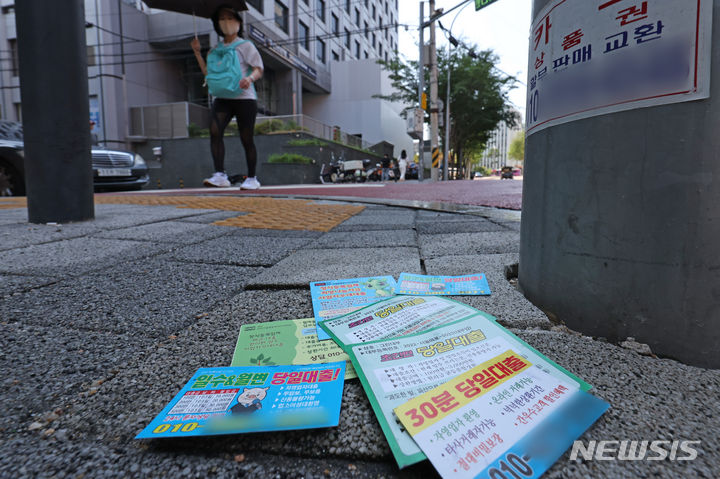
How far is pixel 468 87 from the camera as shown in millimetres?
26984

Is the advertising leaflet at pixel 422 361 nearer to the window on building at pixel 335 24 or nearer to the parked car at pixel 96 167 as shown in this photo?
the parked car at pixel 96 167

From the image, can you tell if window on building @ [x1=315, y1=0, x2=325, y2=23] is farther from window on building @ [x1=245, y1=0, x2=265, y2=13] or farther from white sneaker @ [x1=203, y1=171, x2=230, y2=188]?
white sneaker @ [x1=203, y1=171, x2=230, y2=188]

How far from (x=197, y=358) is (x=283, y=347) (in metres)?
0.20

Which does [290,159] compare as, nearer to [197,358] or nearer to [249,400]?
[197,358]

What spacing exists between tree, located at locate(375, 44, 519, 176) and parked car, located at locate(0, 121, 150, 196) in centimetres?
2054

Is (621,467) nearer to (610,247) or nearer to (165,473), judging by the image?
(610,247)

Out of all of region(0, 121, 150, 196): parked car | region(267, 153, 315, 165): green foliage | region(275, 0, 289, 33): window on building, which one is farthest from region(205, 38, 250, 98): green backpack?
region(275, 0, 289, 33): window on building

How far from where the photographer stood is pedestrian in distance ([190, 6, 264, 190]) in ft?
17.5

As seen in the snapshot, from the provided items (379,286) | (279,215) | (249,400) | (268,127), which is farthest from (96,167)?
(268,127)

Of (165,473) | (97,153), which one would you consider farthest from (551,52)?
(97,153)

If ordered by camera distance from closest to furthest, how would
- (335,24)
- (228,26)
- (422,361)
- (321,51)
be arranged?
(422,361), (228,26), (321,51), (335,24)

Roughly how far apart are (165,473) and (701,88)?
121 centimetres

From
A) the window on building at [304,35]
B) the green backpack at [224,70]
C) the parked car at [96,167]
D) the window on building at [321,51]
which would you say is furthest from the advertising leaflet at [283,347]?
the window on building at [321,51]

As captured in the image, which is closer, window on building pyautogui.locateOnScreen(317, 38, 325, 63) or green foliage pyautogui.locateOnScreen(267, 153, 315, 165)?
green foliage pyautogui.locateOnScreen(267, 153, 315, 165)
